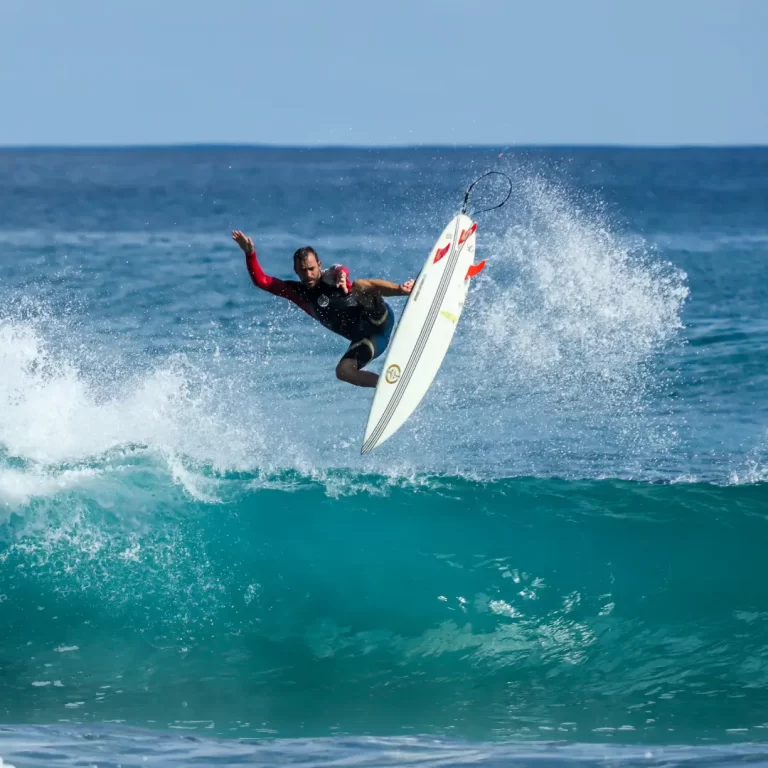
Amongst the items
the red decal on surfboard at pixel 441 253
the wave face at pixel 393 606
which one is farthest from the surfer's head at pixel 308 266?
the wave face at pixel 393 606

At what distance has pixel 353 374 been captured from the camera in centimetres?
870

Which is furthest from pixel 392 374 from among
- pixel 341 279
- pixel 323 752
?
pixel 323 752

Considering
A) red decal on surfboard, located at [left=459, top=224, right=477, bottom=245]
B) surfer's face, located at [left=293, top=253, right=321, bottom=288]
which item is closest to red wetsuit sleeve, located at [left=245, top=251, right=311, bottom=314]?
surfer's face, located at [left=293, top=253, right=321, bottom=288]

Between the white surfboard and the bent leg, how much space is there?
14 cm

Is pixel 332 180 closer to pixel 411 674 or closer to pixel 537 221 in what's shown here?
pixel 537 221

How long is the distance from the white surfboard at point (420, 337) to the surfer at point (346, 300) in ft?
0.55

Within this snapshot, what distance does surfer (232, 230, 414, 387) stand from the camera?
8.43m

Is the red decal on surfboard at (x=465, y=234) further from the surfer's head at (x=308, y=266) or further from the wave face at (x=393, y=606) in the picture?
the wave face at (x=393, y=606)

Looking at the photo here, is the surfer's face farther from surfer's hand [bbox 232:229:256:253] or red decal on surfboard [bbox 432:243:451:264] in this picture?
red decal on surfboard [bbox 432:243:451:264]

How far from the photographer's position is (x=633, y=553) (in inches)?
364

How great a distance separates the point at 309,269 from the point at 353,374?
878 mm

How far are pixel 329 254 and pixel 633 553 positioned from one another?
2450 centimetres

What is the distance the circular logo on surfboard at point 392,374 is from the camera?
8.62 metres

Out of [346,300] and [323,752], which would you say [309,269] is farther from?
[323,752]
